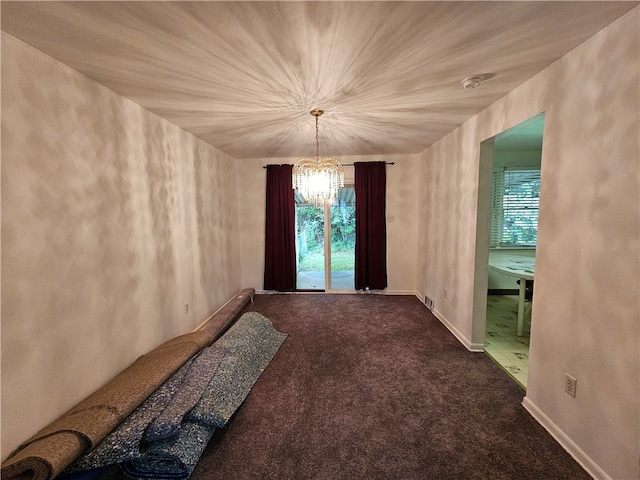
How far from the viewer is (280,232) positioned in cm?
464

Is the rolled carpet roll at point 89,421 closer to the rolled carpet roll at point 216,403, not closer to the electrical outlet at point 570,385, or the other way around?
the rolled carpet roll at point 216,403

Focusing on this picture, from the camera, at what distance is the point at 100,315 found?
1844 millimetres

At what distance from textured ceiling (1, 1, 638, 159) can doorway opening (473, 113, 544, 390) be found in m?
0.88

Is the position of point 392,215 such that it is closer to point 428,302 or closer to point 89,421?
point 428,302

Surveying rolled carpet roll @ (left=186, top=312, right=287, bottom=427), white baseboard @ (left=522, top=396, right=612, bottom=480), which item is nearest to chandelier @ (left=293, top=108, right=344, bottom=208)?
rolled carpet roll @ (left=186, top=312, right=287, bottom=427)

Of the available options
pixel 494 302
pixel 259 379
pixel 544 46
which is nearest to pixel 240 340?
pixel 259 379

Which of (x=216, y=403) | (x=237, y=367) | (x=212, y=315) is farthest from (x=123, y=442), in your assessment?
(x=212, y=315)

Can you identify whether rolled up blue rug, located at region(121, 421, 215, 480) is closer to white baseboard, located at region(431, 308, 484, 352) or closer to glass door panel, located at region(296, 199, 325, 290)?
white baseboard, located at region(431, 308, 484, 352)

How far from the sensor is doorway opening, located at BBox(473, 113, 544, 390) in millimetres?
2645

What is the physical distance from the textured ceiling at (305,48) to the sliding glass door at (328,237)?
235 centimetres

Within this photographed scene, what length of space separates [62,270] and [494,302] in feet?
17.3

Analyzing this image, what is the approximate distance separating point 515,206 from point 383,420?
426 cm

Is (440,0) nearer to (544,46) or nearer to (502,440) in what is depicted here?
(544,46)

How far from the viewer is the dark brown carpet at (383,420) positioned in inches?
61.3
